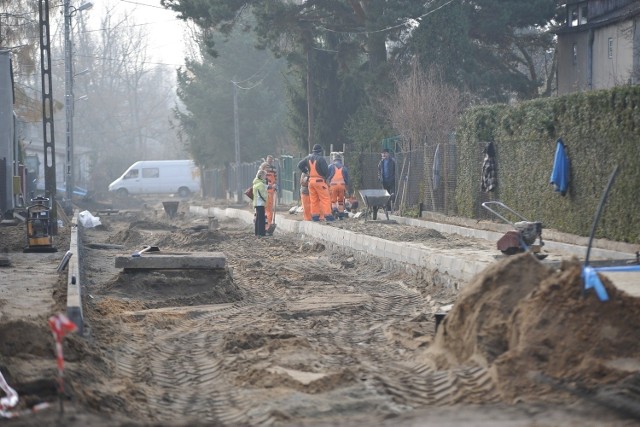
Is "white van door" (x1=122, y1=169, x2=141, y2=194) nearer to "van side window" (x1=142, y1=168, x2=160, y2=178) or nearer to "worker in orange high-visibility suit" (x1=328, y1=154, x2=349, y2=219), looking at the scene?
"van side window" (x1=142, y1=168, x2=160, y2=178)

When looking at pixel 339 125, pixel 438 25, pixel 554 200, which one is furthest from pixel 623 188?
pixel 339 125

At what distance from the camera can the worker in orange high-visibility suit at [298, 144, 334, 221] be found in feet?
88.2

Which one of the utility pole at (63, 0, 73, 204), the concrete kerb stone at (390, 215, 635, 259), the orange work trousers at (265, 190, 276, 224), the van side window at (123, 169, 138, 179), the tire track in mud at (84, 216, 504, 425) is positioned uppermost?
the utility pole at (63, 0, 73, 204)

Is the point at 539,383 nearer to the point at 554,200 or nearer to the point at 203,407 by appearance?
the point at 203,407

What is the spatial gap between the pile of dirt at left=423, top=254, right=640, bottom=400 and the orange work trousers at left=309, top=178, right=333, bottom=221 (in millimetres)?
18360

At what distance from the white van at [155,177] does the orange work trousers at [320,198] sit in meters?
43.9

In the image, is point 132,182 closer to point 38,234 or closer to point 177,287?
point 38,234

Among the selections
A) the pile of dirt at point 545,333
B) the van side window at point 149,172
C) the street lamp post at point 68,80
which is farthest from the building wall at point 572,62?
the van side window at point 149,172

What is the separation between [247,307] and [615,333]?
6.75m

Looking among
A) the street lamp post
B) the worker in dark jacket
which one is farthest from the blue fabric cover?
the street lamp post

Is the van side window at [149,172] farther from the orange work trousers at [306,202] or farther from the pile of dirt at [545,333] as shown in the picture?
the pile of dirt at [545,333]

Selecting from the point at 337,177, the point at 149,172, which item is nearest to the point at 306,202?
the point at 337,177

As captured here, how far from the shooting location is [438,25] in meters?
37.1

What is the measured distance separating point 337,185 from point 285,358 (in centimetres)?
1978
